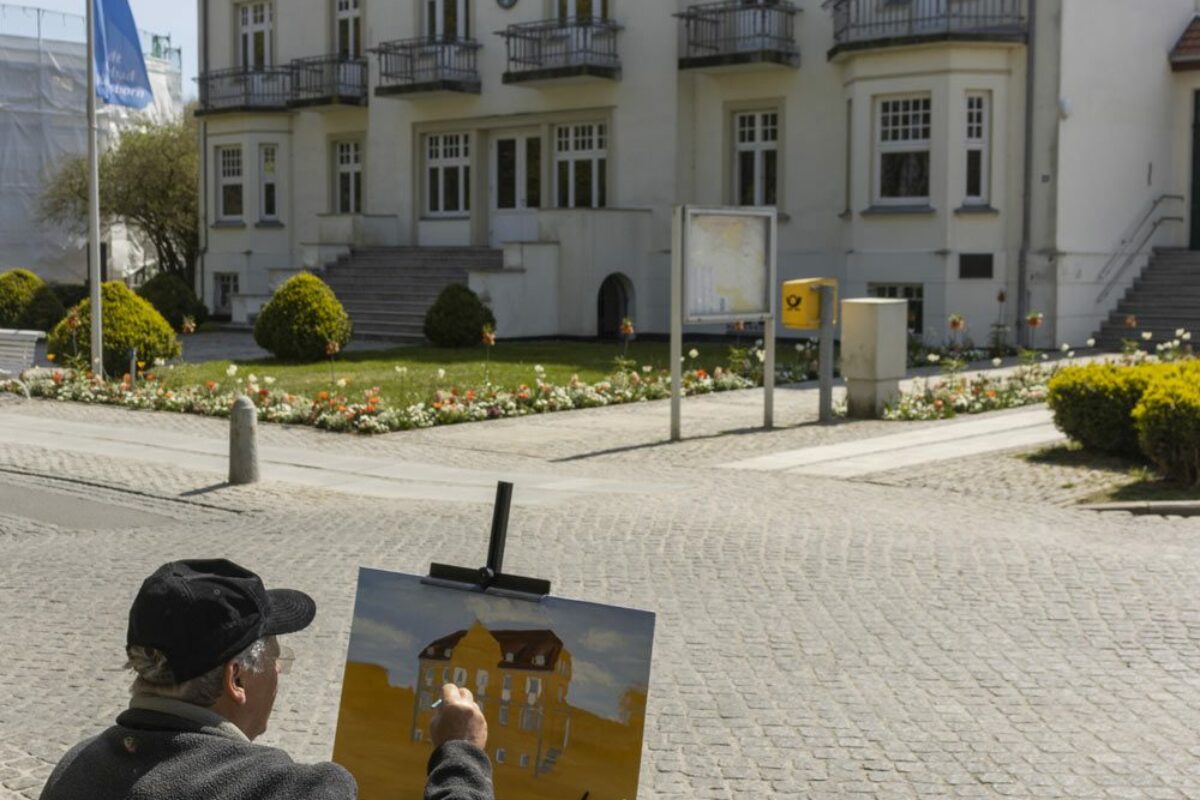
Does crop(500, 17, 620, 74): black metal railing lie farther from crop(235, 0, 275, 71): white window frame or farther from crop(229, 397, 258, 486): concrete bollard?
crop(229, 397, 258, 486): concrete bollard

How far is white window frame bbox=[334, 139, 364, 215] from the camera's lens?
3991cm

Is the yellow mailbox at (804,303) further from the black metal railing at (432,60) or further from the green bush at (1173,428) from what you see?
the black metal railing at (432,60)

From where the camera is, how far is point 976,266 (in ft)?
93.2

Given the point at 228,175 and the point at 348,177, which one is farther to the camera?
the point at 228,175

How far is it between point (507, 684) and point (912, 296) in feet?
86.1

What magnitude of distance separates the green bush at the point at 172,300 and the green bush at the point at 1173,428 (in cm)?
2524

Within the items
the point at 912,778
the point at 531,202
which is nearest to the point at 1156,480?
the point at 912,778

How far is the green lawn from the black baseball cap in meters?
16.2

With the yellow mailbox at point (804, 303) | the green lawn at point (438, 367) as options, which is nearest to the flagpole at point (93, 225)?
the green lawn at point (438, 367)

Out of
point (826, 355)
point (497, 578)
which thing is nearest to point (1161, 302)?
point (826, 355)

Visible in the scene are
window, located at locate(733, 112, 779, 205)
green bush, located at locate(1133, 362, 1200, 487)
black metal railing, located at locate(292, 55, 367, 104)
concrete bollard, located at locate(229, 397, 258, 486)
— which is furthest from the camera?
black metal railing, located at locate(292, 55, 367, 104)

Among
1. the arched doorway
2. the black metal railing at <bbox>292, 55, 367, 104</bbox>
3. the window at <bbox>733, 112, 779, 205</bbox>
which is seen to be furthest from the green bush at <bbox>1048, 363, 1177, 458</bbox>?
the black metal railing at <bbox>292, 55, 367, 104</bbox>

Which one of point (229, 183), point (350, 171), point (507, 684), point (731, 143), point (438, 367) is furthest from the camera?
point (229, 183)

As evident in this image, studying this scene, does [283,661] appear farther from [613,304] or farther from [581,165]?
[581,165]
